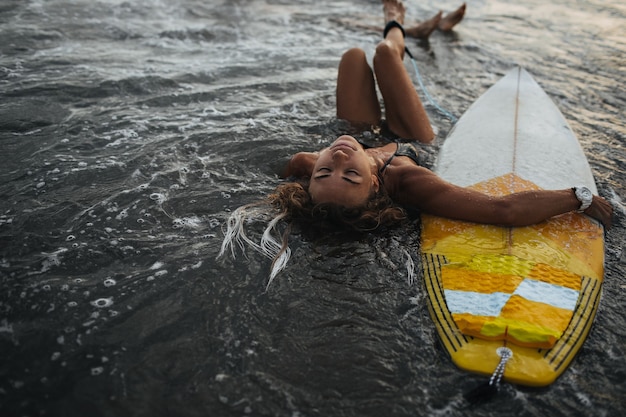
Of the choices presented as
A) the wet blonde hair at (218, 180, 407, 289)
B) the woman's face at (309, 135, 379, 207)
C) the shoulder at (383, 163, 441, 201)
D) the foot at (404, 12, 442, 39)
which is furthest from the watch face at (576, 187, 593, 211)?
the foot at (404, 12, 442, 39)

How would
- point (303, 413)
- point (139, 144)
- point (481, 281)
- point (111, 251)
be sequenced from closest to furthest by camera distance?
1. point (303, 413)
2. point (481, 281)
3. point (111, 251)
4. point (139, 144)

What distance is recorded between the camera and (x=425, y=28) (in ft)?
23.4

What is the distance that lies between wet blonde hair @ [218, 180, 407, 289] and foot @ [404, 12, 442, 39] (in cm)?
444

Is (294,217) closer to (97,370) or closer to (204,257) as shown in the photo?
(204,257)

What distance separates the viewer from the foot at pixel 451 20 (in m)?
7.32

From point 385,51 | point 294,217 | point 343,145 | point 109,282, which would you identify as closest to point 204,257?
point 109,282

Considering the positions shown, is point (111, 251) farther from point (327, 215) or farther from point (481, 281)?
point (481, 281)

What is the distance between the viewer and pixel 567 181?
3.69 metres

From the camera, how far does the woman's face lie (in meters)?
3.21

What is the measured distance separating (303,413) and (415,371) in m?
0.56

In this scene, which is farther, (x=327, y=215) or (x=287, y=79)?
(x=287, y=79)

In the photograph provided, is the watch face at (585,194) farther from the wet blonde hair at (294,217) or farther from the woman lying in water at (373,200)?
the wet blonde hair at (294,217)

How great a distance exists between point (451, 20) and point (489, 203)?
16.8 feet

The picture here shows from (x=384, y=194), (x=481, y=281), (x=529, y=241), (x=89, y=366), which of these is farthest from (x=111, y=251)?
(x=529, y=241)
